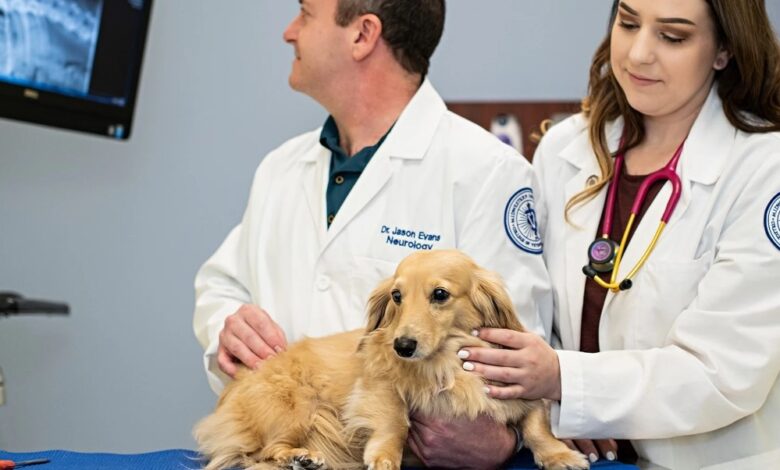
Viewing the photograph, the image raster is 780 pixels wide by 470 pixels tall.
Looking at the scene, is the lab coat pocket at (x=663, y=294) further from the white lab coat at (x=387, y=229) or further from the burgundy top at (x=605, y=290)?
the white lab coat at (x=387, y=229)

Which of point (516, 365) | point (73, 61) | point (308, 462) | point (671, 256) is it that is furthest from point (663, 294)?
point (73, 61)

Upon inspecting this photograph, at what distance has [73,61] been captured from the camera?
271 centimetres

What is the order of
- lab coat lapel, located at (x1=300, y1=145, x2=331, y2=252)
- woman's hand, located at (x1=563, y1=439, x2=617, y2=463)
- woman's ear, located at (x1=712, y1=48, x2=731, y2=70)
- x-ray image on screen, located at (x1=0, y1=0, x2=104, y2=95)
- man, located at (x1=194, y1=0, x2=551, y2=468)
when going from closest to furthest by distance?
1. woman's hand, located at (x1=563, y1=439, x2=617, y2=463)
2. woman's ear, located at (x1=712, y1=48, x2=731, y2=70)
3. man, located at (x1=194, y1=0, x2=551, y2=468)
4. lab coat lapel, located at (x1=300, y1=145, x2=331, y2=252)
5. x-ray image on screen, located at (x1=0, y1=0, x2=104, y2=95)

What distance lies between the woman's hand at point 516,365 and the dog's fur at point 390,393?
19mm

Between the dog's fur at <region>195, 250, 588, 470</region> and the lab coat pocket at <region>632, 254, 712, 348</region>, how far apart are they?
272 mm

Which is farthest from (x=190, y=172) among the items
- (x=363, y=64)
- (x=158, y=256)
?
(x=363, y=64)

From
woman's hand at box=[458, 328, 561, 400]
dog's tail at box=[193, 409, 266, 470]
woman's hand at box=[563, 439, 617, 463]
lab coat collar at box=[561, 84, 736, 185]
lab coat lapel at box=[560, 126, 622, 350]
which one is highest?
lab coat collar at box=[561, 84, 736, 185]

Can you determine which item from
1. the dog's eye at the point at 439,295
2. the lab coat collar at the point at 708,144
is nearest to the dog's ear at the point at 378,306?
the dog's eye at the point at 439,295

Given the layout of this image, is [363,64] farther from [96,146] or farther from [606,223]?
[96,146]

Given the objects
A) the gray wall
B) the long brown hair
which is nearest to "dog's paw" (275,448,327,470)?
the long brown hair

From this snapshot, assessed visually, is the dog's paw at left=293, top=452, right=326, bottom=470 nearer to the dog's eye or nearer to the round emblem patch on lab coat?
the dog's eye

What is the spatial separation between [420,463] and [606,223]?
0.59m

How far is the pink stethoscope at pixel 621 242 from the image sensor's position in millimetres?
1728

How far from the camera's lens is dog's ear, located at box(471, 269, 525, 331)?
152 cm
